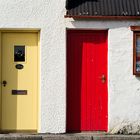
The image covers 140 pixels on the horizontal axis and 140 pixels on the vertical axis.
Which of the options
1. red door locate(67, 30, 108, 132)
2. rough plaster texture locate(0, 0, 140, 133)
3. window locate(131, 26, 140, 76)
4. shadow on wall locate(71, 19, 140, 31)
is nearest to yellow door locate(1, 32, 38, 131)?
rough plaster texture locate(0, 0, 140, 133)

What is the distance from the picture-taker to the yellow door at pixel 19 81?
11086 mm

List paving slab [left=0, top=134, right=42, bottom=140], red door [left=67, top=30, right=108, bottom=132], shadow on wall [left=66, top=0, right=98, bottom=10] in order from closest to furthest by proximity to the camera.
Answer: paving slab [left=0, top=134, right=42, bottom=140] → shadow on wall [left=66, top=0, right=98, bottom=10] → red door [left=67, top=30, right=108, bottom=132]

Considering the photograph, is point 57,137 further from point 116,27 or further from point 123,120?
point 116,27

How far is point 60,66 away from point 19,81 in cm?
95

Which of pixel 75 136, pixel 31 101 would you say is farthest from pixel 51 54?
pixel 75 136

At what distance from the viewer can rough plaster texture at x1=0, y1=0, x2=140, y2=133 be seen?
430 inches

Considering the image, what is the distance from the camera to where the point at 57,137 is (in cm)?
1054

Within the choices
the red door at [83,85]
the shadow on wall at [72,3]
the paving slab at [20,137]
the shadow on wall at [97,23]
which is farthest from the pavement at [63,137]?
the shadow on wall at [72,3]

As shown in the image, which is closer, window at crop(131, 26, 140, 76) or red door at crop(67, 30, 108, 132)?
window at crop(131, 26, 140, 76)

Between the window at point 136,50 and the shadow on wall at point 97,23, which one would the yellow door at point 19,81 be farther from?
the window at point 136,50

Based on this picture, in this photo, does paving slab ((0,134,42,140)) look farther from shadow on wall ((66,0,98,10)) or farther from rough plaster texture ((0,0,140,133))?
shadow on wall ((66,0,98,10))

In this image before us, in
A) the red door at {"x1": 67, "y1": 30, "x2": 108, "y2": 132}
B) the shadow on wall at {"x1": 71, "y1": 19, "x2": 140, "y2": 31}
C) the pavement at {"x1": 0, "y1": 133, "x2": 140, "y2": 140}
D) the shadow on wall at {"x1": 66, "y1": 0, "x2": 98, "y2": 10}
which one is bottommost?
the pavement at {"x1": 0, "y1": 133, "x2": 140, "y2": 140}

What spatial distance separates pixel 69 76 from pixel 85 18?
1277 mm

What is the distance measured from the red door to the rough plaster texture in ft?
0.62
